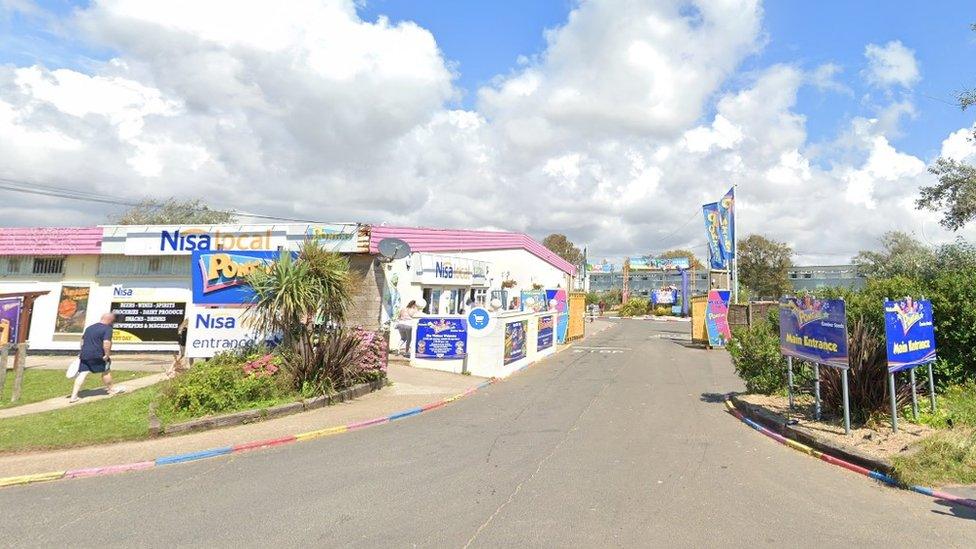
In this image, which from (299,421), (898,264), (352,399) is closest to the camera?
(299,421)

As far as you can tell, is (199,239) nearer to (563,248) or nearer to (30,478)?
(30,478)

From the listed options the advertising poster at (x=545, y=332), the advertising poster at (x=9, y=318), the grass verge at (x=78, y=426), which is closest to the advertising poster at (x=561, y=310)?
the advertising poster at (x=545, y=332)

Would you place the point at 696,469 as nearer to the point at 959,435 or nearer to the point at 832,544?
the point at 832,544

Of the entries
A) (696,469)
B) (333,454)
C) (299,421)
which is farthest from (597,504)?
(299,421)

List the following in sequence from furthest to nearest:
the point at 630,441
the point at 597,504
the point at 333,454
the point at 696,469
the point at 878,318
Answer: the point at 878,318 → the point at 630,441 → the point at 333,454 → the point at 696,469 → the point at 597,504

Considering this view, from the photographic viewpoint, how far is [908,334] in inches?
301

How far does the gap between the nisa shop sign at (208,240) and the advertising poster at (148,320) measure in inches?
77.0

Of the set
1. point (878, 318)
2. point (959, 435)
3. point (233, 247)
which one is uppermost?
point (233, 247)

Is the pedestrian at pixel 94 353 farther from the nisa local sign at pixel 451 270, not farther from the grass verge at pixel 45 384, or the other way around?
the nisa local sign at pixel 451 270

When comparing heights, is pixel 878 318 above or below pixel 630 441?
above

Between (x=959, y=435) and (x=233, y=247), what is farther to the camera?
(x=233, y=247)

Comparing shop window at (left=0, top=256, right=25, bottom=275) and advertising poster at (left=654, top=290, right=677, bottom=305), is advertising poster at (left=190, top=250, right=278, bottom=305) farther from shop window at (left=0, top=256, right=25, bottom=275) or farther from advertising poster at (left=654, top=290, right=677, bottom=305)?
advertising poster at (left=654, top=290, right=677, bottom=305)

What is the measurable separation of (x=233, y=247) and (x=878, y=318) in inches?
679

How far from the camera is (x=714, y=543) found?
4.35 meters
